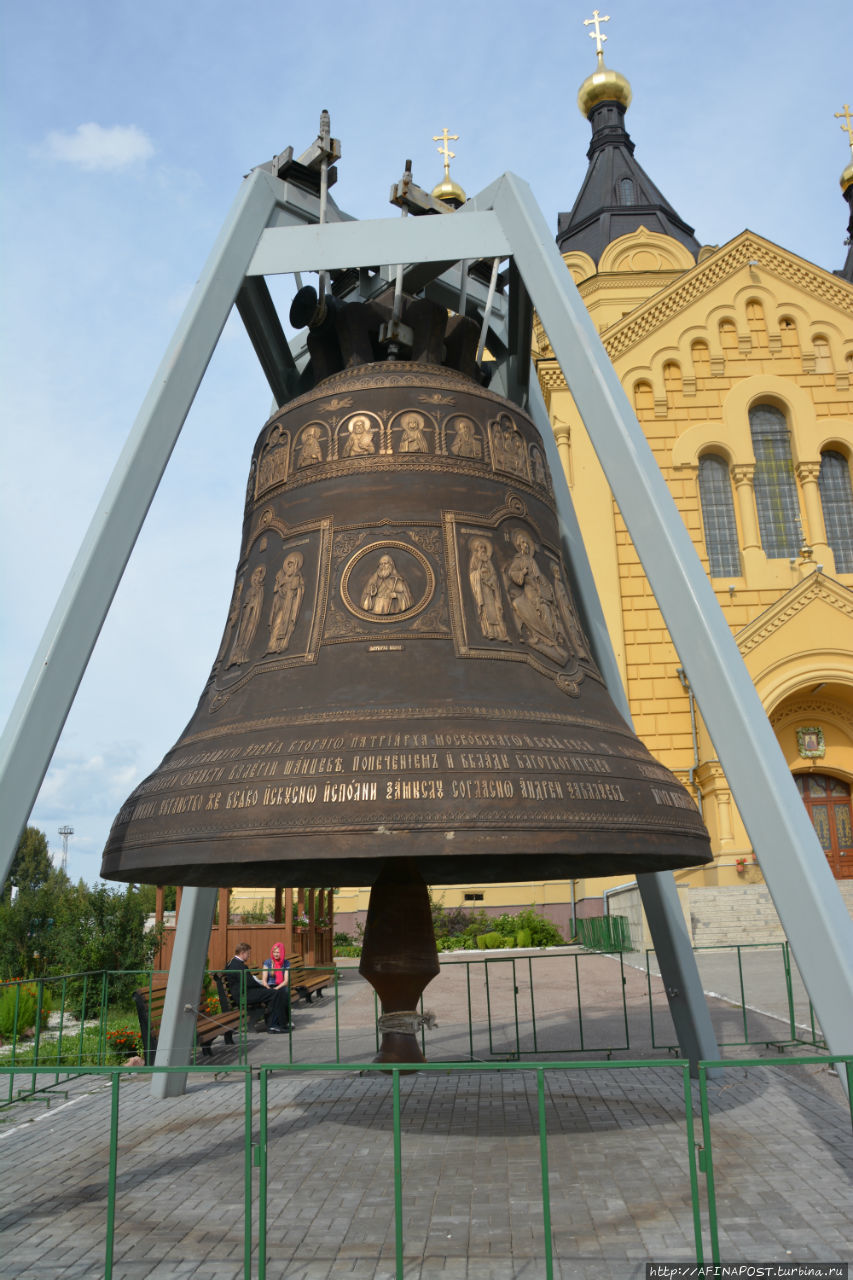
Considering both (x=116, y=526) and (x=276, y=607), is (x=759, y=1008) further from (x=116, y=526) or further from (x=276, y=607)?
(x=116, y=526)

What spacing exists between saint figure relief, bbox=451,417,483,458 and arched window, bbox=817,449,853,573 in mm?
22029

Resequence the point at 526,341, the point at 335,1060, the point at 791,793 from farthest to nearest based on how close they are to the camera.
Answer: the point at 335,1060, the point at 526,341, the point at 791,793

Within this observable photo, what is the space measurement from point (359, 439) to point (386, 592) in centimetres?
88

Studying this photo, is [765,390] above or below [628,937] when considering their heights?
above

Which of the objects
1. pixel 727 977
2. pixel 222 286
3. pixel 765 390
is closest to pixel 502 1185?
pixel 222 286

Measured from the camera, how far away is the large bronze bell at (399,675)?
11.2 feet

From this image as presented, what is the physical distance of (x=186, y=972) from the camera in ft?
22.4

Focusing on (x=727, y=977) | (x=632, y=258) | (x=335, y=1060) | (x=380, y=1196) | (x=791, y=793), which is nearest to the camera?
(x=791, y=793)

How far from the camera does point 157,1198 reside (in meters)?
4.83

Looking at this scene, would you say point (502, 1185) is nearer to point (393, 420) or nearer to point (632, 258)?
point (393, 420)

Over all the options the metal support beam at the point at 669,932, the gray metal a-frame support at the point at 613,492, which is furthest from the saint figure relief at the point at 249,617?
the metal support beam at the point at 669,932

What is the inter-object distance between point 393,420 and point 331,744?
1.86 metres

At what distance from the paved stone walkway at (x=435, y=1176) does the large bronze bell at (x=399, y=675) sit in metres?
0.91

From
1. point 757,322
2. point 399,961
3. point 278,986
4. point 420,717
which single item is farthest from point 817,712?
point 420,717
